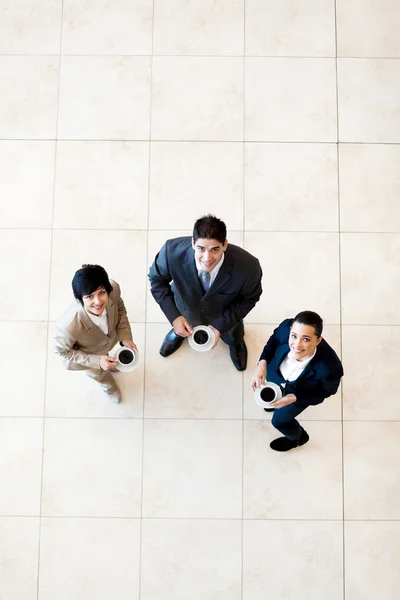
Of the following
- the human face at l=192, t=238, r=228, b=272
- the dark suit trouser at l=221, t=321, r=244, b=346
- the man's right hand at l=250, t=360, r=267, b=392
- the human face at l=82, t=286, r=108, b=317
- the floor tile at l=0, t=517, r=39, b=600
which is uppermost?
the human face at l=192, t=238, r=228, b=272

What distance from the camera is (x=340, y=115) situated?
154 inches

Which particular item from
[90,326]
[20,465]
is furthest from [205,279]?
[20,465]

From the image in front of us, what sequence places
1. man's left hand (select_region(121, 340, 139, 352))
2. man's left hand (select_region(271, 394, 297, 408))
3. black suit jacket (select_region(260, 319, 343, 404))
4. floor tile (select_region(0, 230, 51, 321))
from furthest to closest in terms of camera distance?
1. floor tile (select_region(0, 230, 51, 321))
2. man's left hand (select_region(121, 340, 139, 352))
3. man's left hand (select_region(271, 394, 297, 408))
4. black suit jacket (select_region(260, 319, 343, 404))

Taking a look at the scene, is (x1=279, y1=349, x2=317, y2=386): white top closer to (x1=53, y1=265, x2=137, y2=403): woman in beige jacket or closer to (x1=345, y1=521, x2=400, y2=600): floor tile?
(x1=53, y1=265, x2=137, y2=403): woman in beige jacket

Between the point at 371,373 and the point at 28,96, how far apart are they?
306 centimetres

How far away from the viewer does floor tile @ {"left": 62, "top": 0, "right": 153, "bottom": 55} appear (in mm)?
3936

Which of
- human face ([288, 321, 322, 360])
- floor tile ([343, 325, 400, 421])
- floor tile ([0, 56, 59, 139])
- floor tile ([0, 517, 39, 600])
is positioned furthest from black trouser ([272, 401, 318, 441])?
floor tile ([0, 56, 59, 139])

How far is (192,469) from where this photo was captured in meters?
3.54

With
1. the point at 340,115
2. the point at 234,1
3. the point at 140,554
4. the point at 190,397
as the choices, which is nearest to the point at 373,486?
the point at 190,397

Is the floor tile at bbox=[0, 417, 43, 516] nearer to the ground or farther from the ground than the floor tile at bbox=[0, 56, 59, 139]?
nearer to the ground

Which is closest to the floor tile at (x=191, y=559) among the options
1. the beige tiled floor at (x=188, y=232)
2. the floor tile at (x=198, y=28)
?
the beige tiled floor at (x=188, y=232)

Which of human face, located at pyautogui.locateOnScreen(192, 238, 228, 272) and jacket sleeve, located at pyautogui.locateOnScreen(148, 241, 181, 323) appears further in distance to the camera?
jacket sleeve, located at pyautogui.locateOnScreen(148, 241, 181, 323)

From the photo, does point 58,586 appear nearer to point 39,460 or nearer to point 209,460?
point 39,460

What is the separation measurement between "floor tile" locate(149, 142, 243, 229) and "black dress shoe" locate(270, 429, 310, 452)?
1.45 metres
